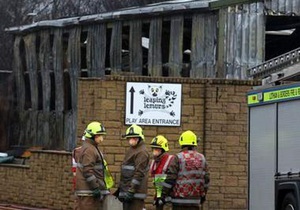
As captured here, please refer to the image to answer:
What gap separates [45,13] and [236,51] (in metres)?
34.5

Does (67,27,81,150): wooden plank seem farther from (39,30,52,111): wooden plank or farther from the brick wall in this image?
the brick wall

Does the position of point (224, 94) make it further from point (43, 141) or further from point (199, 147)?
point (43, 141)

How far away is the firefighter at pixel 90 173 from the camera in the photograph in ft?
42.5

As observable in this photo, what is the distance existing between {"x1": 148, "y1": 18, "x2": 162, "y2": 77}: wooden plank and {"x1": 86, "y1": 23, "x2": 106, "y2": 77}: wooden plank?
2850 millimetres

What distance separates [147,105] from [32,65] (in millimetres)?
16633

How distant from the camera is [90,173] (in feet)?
42.5

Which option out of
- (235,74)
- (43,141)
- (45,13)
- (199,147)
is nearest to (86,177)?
(199,147)

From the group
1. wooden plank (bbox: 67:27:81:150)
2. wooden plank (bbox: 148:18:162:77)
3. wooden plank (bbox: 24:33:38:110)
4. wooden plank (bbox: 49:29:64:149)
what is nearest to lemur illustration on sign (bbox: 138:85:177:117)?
wooden plank (bbox: 148:18:162:77)

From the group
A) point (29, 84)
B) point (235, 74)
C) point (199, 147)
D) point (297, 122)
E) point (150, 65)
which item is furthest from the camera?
point (29, 84)

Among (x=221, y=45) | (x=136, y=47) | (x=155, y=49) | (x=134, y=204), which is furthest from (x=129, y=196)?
(x=136, y=47)

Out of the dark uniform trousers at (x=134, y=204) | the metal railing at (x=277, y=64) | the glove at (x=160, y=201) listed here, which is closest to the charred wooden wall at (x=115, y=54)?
the metal railing at (x=277, y=64)

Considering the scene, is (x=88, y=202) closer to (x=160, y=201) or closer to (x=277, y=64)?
(x=160, y=201)

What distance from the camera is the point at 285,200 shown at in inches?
497

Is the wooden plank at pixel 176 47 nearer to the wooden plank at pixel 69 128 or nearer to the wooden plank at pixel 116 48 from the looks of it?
the wooden plank at pixel 116 48
